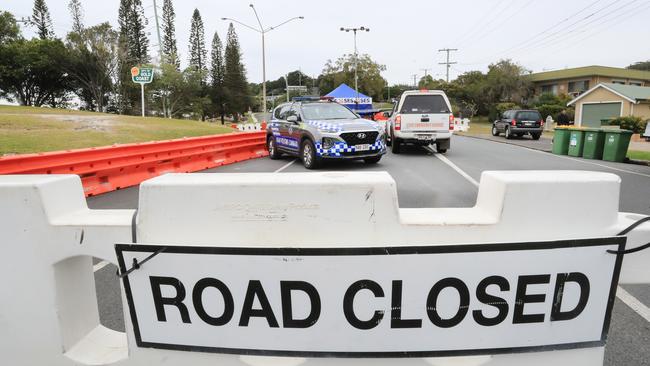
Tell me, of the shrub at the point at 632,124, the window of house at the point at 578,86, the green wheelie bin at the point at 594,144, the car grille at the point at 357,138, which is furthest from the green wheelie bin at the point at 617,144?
the window of house at the point at 578,86

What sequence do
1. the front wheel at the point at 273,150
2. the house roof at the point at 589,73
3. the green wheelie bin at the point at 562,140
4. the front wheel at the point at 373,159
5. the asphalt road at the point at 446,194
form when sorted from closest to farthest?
1. the asphalt road at the point at 446,194
2. the front wheel at the point at 373,159
3. the front wheel at the point at 273,150
4. the green wheelie bin at the point at 562,140
5. the house roof at the point at 589,73

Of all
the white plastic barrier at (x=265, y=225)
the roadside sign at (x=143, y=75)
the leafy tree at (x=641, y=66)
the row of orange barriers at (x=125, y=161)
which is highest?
the leafy tree at (x=641, y=66)

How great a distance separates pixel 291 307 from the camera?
1.55 meters

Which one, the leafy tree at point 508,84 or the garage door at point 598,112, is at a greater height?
the leafy tree at point 508,84

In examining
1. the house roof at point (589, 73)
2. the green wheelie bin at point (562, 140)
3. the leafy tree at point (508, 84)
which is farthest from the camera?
the leafy tree at point (508, 84)

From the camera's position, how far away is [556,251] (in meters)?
1.52

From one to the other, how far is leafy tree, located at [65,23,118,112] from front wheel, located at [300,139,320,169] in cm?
5267

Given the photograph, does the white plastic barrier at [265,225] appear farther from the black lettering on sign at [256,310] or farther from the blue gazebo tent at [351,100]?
the blue gazebo tent at [351,100]

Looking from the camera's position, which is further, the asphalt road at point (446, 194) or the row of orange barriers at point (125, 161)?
the row of orange barriers at point (125, 161)

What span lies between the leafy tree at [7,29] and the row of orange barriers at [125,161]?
57.0 metres

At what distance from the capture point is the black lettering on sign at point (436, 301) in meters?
1.52

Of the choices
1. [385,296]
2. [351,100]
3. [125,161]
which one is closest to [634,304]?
[385,296]

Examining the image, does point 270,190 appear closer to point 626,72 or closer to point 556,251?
point 556,251

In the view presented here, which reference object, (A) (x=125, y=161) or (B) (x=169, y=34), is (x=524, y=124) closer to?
(A) (x=125, y=161)
